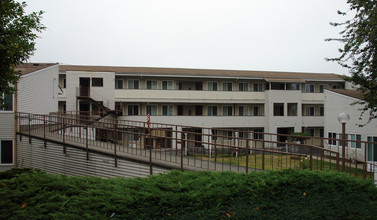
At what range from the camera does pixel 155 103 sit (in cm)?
2805

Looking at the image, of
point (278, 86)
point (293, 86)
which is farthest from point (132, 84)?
point (293, 86)

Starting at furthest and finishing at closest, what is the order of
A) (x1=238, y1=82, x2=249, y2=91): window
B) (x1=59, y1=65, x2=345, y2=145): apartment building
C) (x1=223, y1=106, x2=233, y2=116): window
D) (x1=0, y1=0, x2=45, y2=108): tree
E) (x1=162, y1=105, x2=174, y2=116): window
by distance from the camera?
(x1=238, y1=82, x2=249, y2=91): window → (x1=223, y1=106, x2=233, y2=116): window → (x1=162, y1=105, x2=174, y2=116): window → (x1=59, y1=65, x2=345, y2=145): apartment building → (x1=0, y1=0, x2=45, y2=108): tree

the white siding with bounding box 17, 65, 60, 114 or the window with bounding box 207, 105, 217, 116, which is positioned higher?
the white siding with bounding box 17, 65, 60, 114

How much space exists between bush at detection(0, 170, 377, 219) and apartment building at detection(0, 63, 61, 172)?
8.72 metres

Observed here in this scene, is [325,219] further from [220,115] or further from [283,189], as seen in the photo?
[220,115]

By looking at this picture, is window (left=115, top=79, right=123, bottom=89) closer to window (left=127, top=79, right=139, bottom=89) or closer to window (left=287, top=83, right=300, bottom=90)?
window (left=127, top=79, right=139, bottom=89)

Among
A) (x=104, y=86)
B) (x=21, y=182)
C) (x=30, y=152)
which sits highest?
(x=104, y=86)

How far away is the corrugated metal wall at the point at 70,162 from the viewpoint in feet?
29.2

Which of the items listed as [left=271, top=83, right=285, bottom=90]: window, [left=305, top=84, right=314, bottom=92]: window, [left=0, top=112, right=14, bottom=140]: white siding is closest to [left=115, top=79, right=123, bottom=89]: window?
[left=0, top=112, right=14, bottom=140]: white siding

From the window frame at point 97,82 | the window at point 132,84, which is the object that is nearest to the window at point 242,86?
the window at point 132,84

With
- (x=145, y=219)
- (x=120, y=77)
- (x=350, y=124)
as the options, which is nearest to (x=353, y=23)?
(x=350, y=124)

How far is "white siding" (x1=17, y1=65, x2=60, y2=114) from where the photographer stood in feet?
46.0

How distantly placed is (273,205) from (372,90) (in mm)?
13007

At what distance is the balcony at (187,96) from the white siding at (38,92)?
29.2 feet
